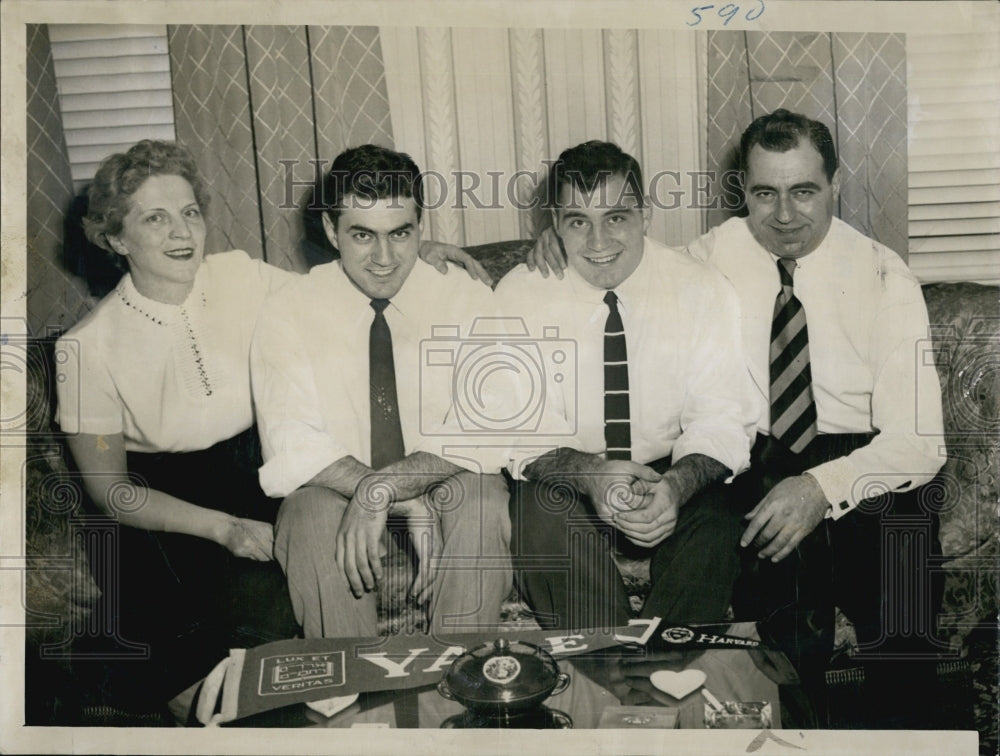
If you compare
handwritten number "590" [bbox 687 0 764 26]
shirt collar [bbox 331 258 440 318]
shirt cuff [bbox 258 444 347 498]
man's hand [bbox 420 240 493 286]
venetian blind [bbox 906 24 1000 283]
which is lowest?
shirt cuff [bbox 258 444 347 498]

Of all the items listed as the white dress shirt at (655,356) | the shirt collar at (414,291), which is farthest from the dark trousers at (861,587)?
the shirt collar at (414,291)

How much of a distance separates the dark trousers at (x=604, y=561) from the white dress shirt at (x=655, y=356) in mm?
145

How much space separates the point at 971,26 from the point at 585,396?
5.36 ft

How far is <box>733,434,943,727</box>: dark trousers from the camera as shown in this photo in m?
2.87

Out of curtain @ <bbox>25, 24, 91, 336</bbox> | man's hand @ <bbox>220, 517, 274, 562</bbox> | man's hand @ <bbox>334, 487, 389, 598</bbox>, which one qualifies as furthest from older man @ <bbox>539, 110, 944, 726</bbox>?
curtain @ <bbox>25, 24, 91, 336</bbox>

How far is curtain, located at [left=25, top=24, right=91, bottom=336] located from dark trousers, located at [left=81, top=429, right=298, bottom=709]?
52cm

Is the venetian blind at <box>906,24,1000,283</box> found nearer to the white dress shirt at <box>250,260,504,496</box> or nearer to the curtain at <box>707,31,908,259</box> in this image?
the curtain at <box>707,31,908,259</box>

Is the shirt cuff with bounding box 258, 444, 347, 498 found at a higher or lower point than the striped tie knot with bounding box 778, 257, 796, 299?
lower

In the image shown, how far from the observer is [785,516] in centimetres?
288

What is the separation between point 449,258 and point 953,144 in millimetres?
1576

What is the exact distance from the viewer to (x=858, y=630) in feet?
9.52

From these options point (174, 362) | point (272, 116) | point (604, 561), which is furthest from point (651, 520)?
point (272, 116)

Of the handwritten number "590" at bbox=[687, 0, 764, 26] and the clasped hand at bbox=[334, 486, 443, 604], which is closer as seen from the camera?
the clasped hand at bbox=[334, 486, 443, 604]

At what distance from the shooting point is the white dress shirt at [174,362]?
2.88 meters
